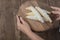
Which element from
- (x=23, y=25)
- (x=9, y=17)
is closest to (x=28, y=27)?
(x=23, y=25)

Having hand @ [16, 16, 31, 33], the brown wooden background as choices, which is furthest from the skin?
the brown wooden background

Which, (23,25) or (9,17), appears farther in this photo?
(9,17)

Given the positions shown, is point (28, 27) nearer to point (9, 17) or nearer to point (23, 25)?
point (23, 25)

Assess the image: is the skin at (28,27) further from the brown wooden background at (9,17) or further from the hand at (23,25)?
the brown wooden background at (9,17)

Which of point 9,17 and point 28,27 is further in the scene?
point 9,17

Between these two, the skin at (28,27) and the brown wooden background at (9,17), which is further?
the brown wooden background at (9,17)

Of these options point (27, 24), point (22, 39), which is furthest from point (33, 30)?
point (22, 39)

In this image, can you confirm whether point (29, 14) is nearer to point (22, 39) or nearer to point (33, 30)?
point (33, 30)

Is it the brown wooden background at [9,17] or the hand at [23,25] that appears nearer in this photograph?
the hand at [23,25]

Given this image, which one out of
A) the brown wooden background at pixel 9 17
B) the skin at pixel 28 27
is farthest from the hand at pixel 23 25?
the brown wooden background at pixel 9 17

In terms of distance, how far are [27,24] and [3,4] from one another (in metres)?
0.35

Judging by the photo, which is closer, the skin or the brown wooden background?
the skin

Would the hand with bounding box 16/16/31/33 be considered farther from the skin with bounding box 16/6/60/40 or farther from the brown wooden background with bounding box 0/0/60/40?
the brown wooden background with bounding box 0/0/60/40

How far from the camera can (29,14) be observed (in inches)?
24.8
